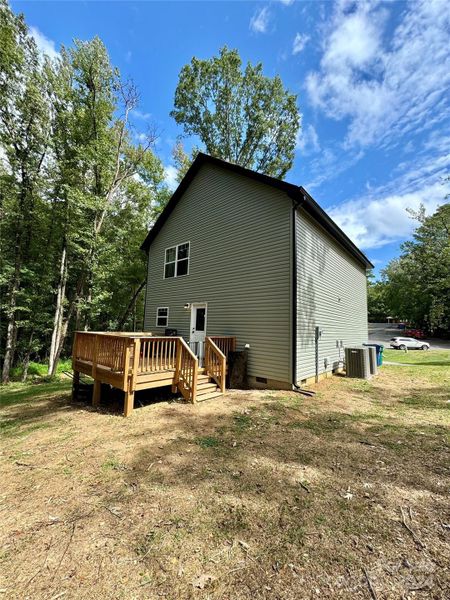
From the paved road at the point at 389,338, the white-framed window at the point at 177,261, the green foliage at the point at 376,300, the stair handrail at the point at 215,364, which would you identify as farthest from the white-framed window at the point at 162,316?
the green foliage at the point at 376,300

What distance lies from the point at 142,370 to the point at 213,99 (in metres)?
17.6

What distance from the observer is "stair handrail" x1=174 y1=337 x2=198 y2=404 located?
639 centimetres

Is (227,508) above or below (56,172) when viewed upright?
below

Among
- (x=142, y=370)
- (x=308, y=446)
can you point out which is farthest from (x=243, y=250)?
(x=308, y=446)

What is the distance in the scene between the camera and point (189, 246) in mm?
11141

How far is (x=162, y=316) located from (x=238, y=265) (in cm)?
494

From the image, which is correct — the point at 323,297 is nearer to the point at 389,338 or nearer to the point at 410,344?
the point at 410,344

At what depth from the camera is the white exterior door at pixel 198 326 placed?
995 centimetres

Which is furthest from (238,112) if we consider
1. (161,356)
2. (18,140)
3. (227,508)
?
(227,508)

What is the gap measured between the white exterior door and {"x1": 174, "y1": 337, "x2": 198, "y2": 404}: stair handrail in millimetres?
3080

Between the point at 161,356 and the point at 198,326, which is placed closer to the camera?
the point at 161,356

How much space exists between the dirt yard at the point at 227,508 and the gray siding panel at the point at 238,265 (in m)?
2.90

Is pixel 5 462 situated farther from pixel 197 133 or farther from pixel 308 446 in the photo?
pixel 197 133

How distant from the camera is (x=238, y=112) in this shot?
16.5 m
